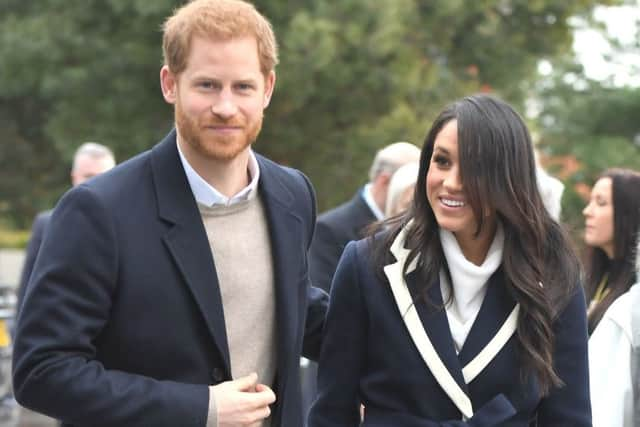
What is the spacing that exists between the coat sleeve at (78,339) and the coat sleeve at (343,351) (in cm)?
62

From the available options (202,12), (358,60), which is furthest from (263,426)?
(358,60)

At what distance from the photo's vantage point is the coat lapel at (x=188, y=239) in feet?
10.7

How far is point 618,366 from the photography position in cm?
443

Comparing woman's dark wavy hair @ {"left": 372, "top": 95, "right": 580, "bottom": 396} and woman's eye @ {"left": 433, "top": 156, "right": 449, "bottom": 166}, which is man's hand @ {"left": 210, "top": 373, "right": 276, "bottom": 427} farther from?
woman's eye @ {"left": 433, "top": 156, "right": 449, "bottom": 166}

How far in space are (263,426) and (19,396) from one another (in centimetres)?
69

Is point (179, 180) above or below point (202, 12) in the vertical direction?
below

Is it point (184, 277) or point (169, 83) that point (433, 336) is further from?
point (169, 83)

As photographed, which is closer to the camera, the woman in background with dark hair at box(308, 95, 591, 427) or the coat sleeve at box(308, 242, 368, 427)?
the woman in background with dark hair at box(308, 95, 591, 427)

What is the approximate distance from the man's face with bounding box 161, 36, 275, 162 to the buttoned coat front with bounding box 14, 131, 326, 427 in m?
0.17

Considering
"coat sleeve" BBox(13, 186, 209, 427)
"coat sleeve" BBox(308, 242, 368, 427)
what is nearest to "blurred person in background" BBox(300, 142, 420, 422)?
"coat sleeve" BBox(308, 242, 368, 427)

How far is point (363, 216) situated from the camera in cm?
715

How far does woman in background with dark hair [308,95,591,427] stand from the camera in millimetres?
3570

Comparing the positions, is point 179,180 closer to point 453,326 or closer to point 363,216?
point 453,326

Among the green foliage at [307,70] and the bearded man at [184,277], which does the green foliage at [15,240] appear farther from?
the bearded man at [184,277]
